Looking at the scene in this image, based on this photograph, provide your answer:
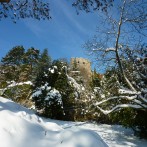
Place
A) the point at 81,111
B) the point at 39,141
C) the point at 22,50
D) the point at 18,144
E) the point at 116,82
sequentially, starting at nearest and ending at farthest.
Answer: the point at 18,144 < the point at 39,141 < the point at 116,82 < the point at 81,111 < the point at 22,50

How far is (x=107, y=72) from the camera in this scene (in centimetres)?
1573

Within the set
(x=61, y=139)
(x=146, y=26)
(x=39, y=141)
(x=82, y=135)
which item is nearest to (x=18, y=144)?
(x=39, y=141)

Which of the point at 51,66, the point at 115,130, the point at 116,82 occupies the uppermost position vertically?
the point at 51,66

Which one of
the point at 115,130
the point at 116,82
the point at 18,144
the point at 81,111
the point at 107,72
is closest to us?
the point at 18,144

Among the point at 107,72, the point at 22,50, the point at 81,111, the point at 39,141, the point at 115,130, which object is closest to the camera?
the point at 39,141

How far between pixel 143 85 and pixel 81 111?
481 centimetres

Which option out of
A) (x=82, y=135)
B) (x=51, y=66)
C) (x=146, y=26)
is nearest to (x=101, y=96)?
(x=51, y=66)

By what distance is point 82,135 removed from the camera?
3.47 m

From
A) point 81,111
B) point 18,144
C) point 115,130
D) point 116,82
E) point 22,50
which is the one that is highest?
point 22,50

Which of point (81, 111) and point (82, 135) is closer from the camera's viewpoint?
point (82, 135)

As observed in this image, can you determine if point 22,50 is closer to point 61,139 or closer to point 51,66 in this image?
point 51,66

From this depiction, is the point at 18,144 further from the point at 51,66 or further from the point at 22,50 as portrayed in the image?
the point at 22,50

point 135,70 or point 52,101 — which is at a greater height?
point 135,70

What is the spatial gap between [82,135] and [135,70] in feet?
35.7
